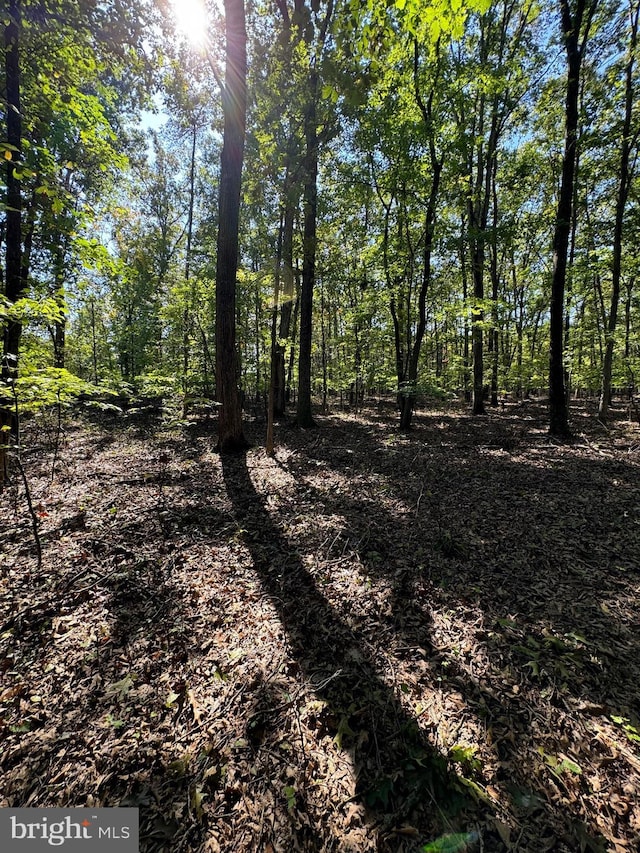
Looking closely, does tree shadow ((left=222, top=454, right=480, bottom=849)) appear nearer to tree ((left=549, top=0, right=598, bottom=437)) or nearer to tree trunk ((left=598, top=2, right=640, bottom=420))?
tree ((left=549, top=0, right=598, bottom=437))

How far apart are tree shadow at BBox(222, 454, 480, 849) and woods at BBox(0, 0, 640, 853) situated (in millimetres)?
16

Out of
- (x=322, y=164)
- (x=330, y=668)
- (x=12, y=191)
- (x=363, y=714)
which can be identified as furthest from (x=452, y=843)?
(x=322, y=164)

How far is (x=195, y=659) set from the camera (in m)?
2.60

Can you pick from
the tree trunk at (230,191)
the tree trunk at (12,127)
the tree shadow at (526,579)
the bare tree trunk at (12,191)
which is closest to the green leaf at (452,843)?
the tree shadow at (526,579)

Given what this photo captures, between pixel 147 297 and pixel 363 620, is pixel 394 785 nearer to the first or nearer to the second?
pixel 363 620

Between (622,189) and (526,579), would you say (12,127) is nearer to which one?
(526,579)

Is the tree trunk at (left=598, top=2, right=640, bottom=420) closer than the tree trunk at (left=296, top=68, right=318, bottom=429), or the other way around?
the tree trunk at (left=296, top=68, right=318, bottom=429)

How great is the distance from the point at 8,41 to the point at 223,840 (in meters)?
8.73

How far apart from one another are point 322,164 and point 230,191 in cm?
613

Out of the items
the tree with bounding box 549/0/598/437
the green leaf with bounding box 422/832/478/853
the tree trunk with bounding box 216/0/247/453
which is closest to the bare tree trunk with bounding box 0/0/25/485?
the tree trunk with bounding box 216/0/247/453

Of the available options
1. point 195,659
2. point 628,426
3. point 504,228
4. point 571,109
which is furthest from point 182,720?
point 628,426

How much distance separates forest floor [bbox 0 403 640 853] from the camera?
1708mm
